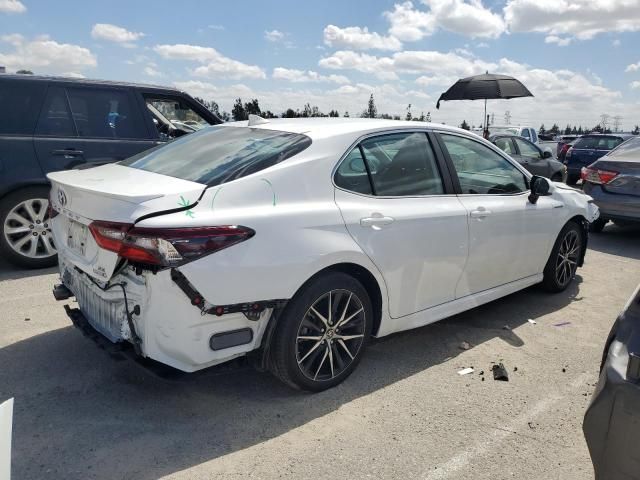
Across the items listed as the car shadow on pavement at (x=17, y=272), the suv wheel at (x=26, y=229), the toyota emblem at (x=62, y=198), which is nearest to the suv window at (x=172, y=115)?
the suv wheel at (x=26, y=229)

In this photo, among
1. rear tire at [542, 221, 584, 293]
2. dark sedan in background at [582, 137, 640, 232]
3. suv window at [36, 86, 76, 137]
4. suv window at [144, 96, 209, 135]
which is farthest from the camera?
dark sedan in background at [582, 137, 640, 232]

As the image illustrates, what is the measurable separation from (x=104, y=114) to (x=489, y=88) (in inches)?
413

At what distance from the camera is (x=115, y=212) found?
8.95ft

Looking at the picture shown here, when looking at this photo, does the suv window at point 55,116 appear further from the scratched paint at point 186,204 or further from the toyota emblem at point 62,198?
the scratched paint at point 186,204

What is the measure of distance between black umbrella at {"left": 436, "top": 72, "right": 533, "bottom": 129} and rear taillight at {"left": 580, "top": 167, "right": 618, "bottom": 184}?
226 inches

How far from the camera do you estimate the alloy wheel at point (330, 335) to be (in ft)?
10.2

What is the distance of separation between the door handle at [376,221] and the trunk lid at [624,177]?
583cm

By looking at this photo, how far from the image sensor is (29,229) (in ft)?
18.1

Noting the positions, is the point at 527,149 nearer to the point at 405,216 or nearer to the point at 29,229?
the point at 405,216

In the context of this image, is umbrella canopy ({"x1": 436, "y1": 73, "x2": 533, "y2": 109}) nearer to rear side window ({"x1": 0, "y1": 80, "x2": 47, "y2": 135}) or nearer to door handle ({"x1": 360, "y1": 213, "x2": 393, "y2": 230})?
rear side window ({"x1": 0, "y1": 80, "x2": 47, "y2": 135})

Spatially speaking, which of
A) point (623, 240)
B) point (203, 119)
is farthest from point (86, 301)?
point (623, 240)

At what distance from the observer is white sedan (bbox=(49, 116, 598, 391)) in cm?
266

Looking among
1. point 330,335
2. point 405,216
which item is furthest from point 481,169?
point 330,335

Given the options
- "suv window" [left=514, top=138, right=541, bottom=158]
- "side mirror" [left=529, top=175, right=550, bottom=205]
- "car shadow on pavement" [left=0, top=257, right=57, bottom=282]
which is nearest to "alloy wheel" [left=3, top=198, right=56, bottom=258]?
"car shadow on pavement" [left=0, top=257, right=57, bottom=282]
